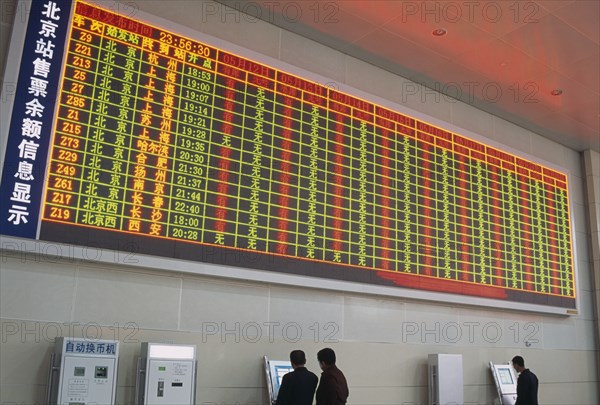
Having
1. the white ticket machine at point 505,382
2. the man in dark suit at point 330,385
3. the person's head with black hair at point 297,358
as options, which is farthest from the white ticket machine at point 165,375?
the white ticket machine at point 505,382

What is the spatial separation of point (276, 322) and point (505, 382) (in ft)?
11.9

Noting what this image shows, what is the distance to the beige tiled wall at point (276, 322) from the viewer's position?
464cm

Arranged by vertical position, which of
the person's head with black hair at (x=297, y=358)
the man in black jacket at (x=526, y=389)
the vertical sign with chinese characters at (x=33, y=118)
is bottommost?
the man in black jacket at (x=526, y=389)

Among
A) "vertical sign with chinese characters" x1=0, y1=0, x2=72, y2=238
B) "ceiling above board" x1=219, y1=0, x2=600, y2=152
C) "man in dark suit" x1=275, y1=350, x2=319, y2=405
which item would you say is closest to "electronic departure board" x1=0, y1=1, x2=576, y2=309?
"vertical sign with chinese characters" x1=0, y1=0, x2=72, y2=238

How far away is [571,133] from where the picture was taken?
9.50 metres

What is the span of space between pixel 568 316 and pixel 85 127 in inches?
296

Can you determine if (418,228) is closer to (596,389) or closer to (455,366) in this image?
(455,366)

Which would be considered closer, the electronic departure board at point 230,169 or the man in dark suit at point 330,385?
the electronic departure board at point 230,169

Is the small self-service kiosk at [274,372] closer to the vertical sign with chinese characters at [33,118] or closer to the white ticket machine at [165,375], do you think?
the white ticket machine at [165,375]

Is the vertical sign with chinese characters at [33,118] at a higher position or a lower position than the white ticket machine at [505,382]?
higher

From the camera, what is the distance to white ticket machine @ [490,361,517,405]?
770 cm

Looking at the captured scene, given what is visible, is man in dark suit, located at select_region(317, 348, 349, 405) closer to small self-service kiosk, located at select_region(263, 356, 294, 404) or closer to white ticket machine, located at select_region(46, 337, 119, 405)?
small self-service kiosk, located at select_region(263, 356, 294, 404)

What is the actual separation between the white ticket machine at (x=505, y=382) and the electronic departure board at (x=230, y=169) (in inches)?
35.2

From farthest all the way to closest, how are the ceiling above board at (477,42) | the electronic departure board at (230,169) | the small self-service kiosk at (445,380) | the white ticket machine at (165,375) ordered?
the small self-service kiosk at (445,380), the ceiling above board at (477,42), the electronic departure board at (230,169), the white ticket machine at (165,375)
